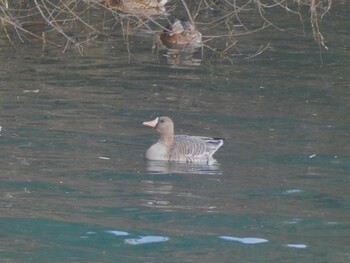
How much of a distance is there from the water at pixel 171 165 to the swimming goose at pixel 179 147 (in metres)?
0.15

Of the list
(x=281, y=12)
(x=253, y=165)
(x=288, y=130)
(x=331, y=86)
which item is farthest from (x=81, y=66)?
(x=281, y=12)

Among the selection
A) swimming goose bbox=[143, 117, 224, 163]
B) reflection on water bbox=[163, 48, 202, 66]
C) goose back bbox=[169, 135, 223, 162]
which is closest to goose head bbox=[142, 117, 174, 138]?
swimming goose bbox=[143, 117, 224, 163]

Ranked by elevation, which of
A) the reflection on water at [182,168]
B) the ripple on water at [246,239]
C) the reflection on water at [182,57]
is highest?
the reflection on water at [182,57]

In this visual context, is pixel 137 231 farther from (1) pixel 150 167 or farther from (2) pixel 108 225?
(1) pixel 150 167

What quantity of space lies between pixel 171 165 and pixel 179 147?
258 mm

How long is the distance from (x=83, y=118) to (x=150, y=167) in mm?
2391

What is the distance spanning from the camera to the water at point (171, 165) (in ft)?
34.4

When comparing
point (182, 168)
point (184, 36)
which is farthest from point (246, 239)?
point (184, 36)

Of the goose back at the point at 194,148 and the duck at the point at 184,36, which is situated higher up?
the duck at the point at 184,36

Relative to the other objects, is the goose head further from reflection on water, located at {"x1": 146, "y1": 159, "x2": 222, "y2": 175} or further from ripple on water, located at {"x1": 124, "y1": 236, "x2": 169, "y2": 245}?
ripple on water, located at {"x1": 124, "y1": 236, "x2": 169, "y2": 245}

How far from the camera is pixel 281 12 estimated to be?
28906 millimetres

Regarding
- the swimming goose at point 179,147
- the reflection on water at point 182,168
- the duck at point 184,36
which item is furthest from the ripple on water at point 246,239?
the duck at point 184,36

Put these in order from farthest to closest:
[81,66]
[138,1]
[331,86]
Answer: [138,1]
[81,66]
[331,86]

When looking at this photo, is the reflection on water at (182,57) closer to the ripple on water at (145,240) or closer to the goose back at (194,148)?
the goose back at (194,148)
